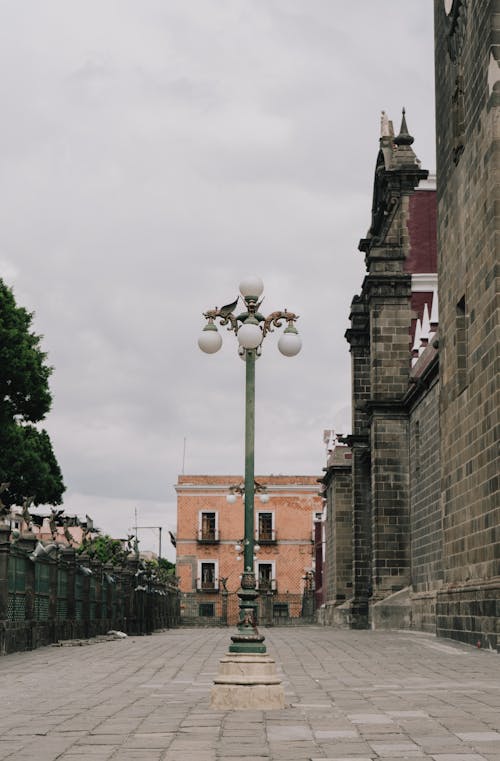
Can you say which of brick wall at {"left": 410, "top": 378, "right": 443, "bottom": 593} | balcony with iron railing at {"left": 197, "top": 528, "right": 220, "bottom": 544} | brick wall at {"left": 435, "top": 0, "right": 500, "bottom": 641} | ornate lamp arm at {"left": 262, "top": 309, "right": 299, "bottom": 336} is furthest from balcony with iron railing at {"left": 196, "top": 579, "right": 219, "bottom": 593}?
ornate lamp arm at {"left": 262, "top": 309, "right": 299, "bottom": 336}

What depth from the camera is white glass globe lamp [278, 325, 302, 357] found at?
1169cm

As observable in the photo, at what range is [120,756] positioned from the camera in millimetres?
7242

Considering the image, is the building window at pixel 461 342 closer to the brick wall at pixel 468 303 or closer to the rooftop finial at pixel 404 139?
the brick wall at pixel 468 303

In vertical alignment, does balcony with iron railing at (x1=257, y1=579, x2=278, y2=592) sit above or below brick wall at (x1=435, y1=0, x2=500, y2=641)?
below

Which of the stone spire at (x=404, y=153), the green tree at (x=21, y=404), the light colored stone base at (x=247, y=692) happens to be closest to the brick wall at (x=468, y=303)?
the light colored stone base at (x=247, y=692)

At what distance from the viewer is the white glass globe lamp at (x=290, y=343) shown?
38.3ft

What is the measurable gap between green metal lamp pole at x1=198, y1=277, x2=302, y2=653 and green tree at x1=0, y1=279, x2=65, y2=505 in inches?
1044

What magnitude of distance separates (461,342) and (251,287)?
1046 cm

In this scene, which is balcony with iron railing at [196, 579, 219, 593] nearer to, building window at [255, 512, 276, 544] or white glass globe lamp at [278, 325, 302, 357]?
building window at [255, 512, 276, 544]

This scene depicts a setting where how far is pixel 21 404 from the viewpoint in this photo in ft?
127

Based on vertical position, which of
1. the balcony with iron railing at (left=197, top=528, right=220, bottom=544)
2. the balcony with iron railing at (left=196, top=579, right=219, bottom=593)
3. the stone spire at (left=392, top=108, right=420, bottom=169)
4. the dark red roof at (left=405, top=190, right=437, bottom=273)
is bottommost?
the balcony with iron railing at (left=196, top=579, right=219, bottom=593)

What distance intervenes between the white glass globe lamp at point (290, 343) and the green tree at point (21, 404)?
88.0 feet

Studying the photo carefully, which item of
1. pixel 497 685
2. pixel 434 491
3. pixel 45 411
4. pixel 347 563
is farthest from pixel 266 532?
pixel 497 685

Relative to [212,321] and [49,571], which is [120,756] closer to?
[212,321]
